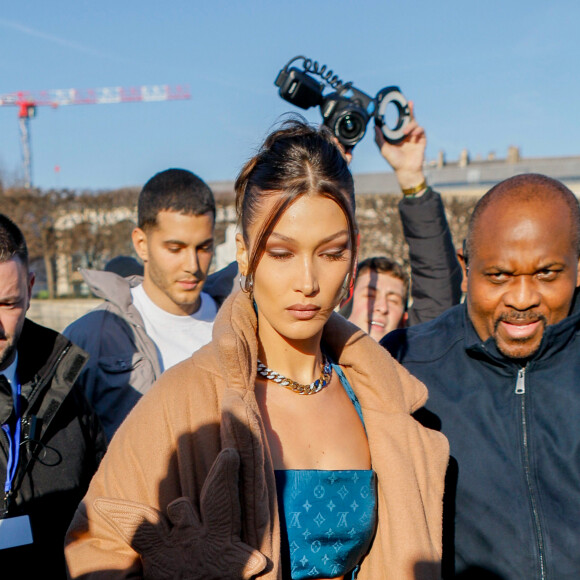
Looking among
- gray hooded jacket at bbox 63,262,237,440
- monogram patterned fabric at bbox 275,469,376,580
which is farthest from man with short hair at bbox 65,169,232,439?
monogram patterned fabric at bbox 275,469,376,580

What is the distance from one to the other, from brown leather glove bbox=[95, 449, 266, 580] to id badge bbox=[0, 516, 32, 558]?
0.99 metres

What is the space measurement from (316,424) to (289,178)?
29.8 inches

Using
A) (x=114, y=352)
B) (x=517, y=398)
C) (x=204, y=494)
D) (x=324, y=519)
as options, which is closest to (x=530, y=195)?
(x=517, y=398)

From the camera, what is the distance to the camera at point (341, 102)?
3.13 m

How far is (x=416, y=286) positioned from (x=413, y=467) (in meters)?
1.69

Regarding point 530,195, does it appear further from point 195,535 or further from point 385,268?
point 385,268

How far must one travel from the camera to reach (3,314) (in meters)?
2.63

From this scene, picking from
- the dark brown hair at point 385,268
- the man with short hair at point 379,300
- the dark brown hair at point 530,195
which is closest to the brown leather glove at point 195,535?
the dark brown hair at point 530,195

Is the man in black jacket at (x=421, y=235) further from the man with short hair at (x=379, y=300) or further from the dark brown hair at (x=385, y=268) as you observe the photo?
the dark brown hair at (x=385, y=268)

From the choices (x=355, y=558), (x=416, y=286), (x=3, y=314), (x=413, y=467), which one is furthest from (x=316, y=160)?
(x=416, y=286)

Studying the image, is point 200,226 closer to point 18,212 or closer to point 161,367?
point 161,367

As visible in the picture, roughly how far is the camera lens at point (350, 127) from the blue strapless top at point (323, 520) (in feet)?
5.26

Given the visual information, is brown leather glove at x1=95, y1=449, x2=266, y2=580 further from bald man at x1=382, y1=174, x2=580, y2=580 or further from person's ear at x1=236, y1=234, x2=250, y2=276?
bald man at x1=382, y1=174, x2=580, y2=580

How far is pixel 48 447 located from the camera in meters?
2.69
